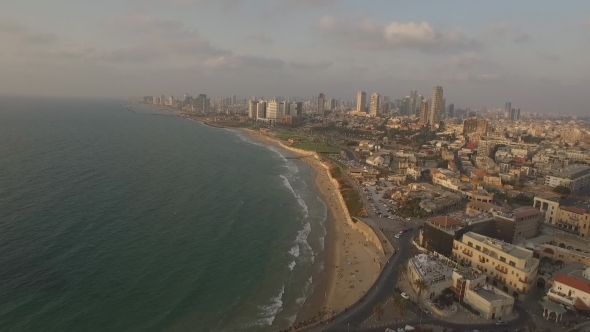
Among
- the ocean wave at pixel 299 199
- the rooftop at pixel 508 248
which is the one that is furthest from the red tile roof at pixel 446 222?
the ocean wave at pixel 299 199

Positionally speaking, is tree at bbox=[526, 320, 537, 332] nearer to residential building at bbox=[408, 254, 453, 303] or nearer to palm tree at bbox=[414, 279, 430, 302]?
residential building at bbox=[408, 254, 453, 303]

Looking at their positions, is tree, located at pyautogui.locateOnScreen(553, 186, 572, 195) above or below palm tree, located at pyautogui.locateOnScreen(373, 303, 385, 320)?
above

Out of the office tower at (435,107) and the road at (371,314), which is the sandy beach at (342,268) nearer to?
the road at (371,314)

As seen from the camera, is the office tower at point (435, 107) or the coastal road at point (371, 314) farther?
the office tower at point (435, 107)

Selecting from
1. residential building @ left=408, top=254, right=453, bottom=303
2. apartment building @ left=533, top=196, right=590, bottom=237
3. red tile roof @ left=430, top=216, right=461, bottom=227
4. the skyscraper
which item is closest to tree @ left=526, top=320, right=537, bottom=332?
residential building @ left=408, top=254, right=453, bottom=303

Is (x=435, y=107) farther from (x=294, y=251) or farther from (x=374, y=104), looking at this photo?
(x=294, y=251)

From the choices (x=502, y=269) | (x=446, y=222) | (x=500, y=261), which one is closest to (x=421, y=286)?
(x=502, y=269)
